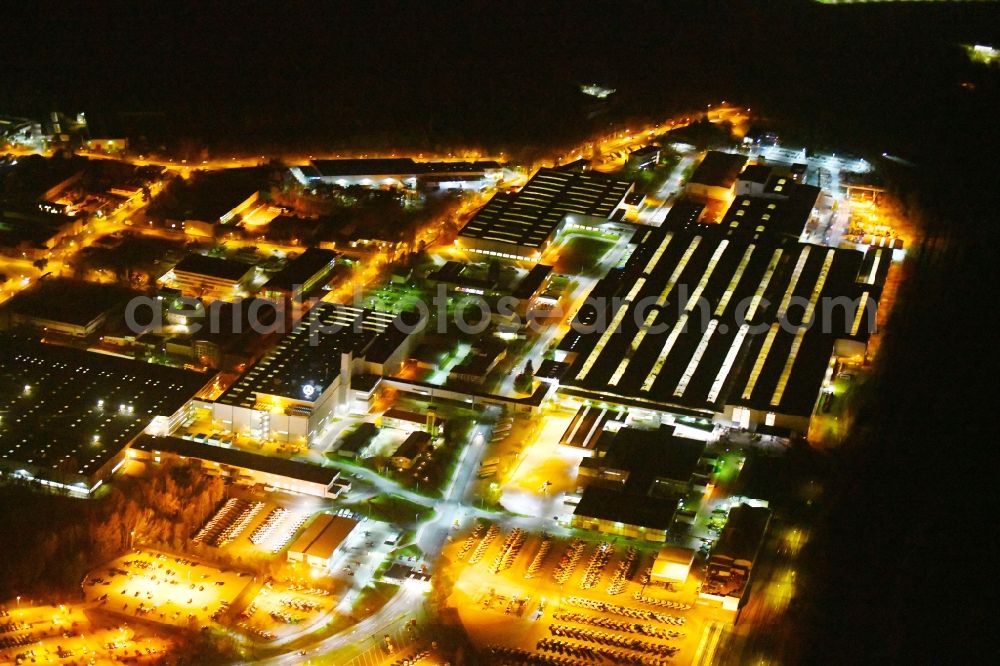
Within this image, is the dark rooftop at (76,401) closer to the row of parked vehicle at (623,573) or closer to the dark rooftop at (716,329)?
the dark rooftop at (716,329)

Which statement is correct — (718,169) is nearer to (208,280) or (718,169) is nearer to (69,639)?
(208,280)

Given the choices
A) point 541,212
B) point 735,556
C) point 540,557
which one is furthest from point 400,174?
point 735,556

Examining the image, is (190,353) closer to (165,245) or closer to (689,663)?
(165,245)

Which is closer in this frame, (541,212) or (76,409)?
(76,409)

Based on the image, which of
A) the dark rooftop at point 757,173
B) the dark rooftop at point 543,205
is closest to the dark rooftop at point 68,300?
the dark rooftop at point 543,205

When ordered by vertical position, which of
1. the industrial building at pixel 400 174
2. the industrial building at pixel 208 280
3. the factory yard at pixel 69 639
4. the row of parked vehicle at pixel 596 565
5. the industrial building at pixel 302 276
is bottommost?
the industrial building at pixel 400 174

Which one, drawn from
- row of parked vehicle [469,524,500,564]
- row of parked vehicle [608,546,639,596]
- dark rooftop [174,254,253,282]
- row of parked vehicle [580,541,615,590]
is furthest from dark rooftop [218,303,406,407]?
row of parked vehicle [608,546,639,596]
